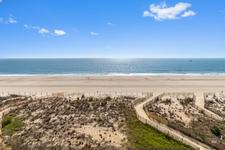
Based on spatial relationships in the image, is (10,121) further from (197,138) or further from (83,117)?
(197,138)

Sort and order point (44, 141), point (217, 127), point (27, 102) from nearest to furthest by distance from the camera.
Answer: point (44, 141) < point (217, 127) < point (27, 102)

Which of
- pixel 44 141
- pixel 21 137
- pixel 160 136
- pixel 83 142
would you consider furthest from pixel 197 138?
pixel 21 137

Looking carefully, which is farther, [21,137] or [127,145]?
[21,137]

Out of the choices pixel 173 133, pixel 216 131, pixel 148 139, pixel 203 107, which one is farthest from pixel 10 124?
pixel 203 107

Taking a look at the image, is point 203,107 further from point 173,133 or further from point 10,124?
point 10,124

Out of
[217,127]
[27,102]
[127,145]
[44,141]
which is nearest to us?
[127,145]

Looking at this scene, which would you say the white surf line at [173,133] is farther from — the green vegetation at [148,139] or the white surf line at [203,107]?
the white surf line at [203,107]
